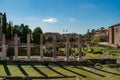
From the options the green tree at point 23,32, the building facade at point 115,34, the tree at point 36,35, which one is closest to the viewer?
the green tree at point 23,32

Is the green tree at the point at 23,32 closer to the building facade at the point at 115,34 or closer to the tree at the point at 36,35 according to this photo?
the tree at the point at 36,35

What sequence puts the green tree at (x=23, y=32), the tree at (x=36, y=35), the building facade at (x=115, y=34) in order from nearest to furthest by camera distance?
1. the green tree at (x=23, y=32)
2. the tree at (x=36, y=35)
3. the building facade at (x=115, y=34)

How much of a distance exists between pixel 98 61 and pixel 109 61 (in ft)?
5.61

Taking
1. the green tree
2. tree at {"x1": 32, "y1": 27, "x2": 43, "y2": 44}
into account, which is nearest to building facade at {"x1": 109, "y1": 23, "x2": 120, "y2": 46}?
tree at {"x1": 32, "y1": 27, "x2": 43, "y2": 44}

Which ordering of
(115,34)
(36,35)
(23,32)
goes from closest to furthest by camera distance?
1. (23,32)
2. (36,35)
3. (115,34)

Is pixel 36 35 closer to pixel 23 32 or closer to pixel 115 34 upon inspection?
pixel 23 32

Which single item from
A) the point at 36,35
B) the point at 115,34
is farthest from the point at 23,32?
the point at 115,34

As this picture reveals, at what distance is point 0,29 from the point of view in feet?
169

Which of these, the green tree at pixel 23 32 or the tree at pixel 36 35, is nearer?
the green tree at pixel 23 32

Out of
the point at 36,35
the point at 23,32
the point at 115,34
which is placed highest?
the point at 23,32

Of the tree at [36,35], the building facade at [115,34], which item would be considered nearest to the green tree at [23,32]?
the tree at [36,35]

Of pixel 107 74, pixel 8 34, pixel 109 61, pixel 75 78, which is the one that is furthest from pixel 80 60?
pixel 8 34

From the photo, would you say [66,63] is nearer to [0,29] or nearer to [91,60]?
[91,60]

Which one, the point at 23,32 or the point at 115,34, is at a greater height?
the point at 23,32
